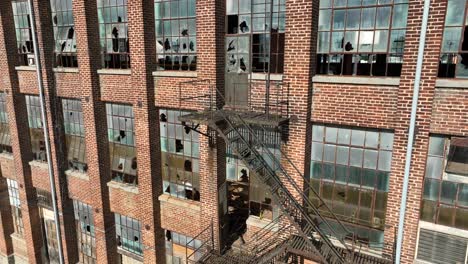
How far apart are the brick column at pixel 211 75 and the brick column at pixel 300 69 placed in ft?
7.40

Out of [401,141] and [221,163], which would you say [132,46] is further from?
[401,141]

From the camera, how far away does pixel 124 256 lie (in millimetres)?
14406

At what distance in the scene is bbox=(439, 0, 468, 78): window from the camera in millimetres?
7402

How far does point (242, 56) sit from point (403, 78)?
15.2 feet

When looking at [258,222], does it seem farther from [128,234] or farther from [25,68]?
[25,68]

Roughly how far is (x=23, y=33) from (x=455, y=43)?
16930 mm

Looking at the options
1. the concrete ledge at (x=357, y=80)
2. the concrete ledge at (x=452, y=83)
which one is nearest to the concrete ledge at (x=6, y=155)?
the concrete ledge at (x=357, y=80)

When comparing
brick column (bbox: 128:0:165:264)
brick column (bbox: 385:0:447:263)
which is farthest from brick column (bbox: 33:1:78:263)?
brick column (bbox: 385:0:447:263)

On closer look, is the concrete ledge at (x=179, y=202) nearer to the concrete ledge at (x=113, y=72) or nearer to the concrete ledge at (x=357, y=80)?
the concrete ledge at (x=113, y=72)

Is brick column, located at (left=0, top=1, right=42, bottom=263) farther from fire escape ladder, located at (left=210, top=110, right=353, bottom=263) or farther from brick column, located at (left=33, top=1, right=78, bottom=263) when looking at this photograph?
fire escape ladder, located at (left=210, top=110, right=353, bottom=263)

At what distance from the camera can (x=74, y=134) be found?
47.5 feet

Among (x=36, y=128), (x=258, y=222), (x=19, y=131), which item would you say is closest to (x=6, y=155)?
(x=19, y=131)

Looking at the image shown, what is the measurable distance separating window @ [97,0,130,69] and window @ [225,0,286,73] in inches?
168

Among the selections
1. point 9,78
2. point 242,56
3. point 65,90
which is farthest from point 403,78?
point 9,78
